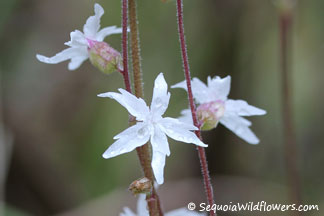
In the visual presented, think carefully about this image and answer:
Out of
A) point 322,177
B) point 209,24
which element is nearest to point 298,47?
point 209,24

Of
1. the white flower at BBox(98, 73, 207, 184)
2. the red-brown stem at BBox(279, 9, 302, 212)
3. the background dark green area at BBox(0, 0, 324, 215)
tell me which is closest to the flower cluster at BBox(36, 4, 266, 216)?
the white flower at BBox(98, 73, 207, 184)

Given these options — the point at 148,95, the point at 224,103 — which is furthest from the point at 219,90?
the point at 148,95

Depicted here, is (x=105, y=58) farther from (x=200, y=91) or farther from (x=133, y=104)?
(x=200, y=91)

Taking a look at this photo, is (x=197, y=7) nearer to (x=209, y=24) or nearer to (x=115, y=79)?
(x=209, y=24)

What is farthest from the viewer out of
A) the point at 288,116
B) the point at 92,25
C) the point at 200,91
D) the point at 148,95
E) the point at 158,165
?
the point at 148,95

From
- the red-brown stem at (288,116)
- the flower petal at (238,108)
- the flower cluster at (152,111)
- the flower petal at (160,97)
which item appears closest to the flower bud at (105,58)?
the flower cluster at (152,111)

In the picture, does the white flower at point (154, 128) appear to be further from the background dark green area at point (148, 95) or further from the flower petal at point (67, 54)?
the background dark green area at point (148, 95)
